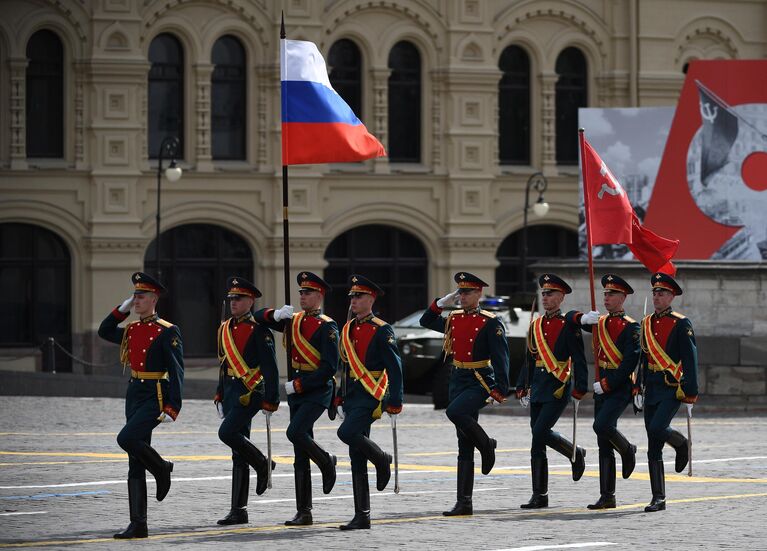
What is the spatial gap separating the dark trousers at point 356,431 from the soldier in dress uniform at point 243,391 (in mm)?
536

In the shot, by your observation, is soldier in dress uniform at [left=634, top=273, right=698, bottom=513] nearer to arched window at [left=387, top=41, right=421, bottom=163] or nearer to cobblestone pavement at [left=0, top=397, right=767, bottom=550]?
cobblestone pavement at [left=0, top=397, right=767, bottom=550]

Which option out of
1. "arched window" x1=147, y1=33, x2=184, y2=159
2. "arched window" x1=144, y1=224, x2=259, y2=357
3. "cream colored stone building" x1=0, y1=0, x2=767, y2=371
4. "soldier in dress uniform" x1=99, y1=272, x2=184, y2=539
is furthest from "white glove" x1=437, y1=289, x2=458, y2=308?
"arched window" x1=147, y1=33, x2=184, y2=159

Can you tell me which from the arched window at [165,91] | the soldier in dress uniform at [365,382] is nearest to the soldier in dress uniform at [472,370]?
the soldier in dress uniform at [365,382]

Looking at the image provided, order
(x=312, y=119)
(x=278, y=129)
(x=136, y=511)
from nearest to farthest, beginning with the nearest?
(x=136, y=511)
(x=312, y=119)
(x=278, y=129)

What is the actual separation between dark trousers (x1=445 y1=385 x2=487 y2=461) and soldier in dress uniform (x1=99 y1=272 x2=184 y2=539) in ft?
7.22

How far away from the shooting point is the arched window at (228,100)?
131 feet

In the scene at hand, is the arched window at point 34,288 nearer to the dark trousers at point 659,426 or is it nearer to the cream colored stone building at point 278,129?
the cream colored stone building at point 278,129

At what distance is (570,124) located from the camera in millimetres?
43438

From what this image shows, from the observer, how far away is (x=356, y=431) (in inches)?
526

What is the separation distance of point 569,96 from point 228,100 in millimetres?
8096

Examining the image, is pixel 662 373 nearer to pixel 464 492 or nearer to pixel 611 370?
pixel 611 370

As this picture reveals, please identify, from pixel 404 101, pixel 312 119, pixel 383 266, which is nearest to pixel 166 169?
pixel 383 266

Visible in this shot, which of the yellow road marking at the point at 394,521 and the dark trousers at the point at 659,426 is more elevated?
the dark trousers at the point at 659,426

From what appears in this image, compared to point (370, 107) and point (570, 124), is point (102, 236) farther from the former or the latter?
point (570, 124)
